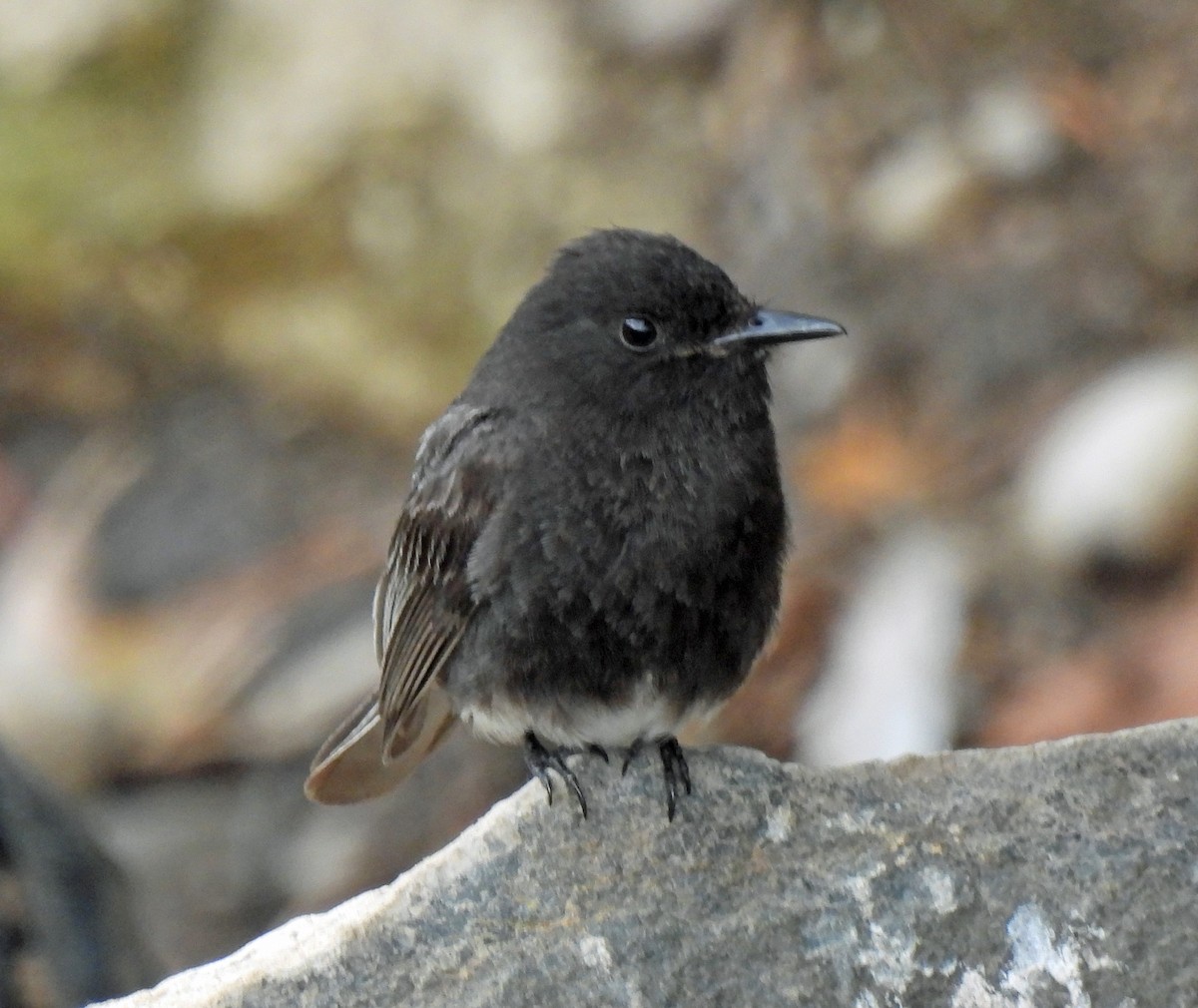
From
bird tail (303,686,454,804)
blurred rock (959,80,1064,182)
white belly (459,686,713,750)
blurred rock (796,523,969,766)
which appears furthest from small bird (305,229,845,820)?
blurred rock (959,80,1064,182)

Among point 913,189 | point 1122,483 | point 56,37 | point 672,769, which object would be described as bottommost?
point 672,769

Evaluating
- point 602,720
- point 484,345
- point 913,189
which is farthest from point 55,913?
point 913,189

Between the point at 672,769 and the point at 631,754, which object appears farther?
the point at 631,754

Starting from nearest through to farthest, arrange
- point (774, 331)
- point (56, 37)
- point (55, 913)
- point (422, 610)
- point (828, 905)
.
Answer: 1. point (828, 905)
2. point (774, 331)
3. point (422, 610)
4. point (55, 913)
5. point (56, 37)

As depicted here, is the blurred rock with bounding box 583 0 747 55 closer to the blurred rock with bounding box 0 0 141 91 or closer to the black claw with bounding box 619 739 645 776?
the blurred rock with bounding box 0 0 141 91

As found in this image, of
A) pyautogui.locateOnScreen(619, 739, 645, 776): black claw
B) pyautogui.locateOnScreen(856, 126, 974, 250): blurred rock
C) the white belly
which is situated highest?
pyautogui.locateOnScreen(856, 126, 974, 250): blurred rock

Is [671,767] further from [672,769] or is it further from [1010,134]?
[1010,134]

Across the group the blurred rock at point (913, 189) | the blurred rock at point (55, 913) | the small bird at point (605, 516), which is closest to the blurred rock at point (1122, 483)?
the blurred rock at point (913, 189)
